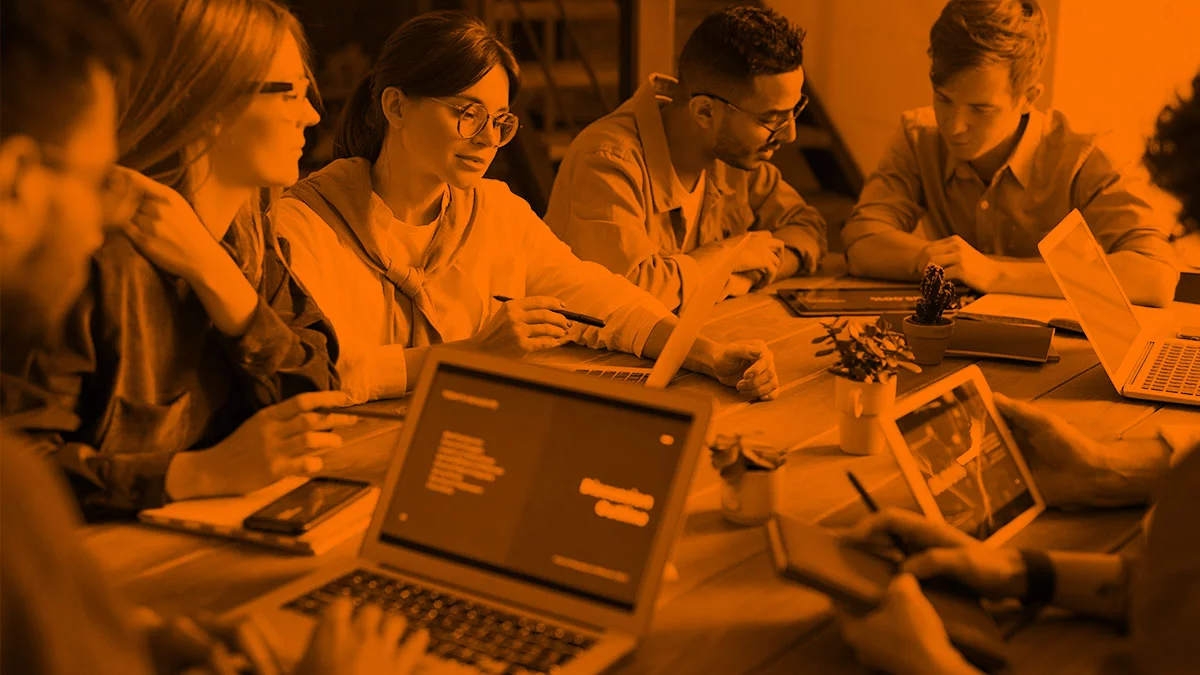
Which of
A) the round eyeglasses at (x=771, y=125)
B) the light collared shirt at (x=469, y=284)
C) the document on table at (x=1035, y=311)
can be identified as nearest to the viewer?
the light collared shirt at (x=469, y=284)

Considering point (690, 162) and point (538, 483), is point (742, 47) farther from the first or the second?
point (538, 483)

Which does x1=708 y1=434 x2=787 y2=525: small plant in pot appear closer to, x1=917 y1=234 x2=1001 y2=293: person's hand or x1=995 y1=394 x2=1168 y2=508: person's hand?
x1=995 y1=394 x2=1168 y2=508: person's hand

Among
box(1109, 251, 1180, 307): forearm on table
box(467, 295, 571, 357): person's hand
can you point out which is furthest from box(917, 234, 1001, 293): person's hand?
box(467, 295, 571, 357): person's hand

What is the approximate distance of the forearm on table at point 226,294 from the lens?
1.67 m

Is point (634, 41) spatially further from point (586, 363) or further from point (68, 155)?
point (68, 155)

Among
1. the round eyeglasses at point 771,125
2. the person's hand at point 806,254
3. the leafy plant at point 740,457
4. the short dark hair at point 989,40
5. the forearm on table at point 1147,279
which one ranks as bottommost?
the leafy plant at point 740,457

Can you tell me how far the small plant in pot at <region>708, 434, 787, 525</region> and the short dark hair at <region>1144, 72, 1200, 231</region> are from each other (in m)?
0.55

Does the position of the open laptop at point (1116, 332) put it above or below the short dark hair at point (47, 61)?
above

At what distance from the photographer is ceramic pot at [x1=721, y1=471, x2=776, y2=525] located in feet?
5.10

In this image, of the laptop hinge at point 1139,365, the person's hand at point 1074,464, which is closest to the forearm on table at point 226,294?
the person's hand at point 1074,464

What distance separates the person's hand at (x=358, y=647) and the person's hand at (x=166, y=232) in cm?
72

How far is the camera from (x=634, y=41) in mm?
4559

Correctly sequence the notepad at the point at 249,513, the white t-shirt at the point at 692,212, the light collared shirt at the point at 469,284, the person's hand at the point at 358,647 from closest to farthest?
the person's hand at the point at 358,647, the notepad at the point at 249,513, the light collared shirt at the point at 469,284, the white t-shirt at the point at 692,212

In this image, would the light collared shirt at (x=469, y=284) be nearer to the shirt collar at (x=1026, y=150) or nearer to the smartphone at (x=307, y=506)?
the smartphone at (x=307, y=506)
